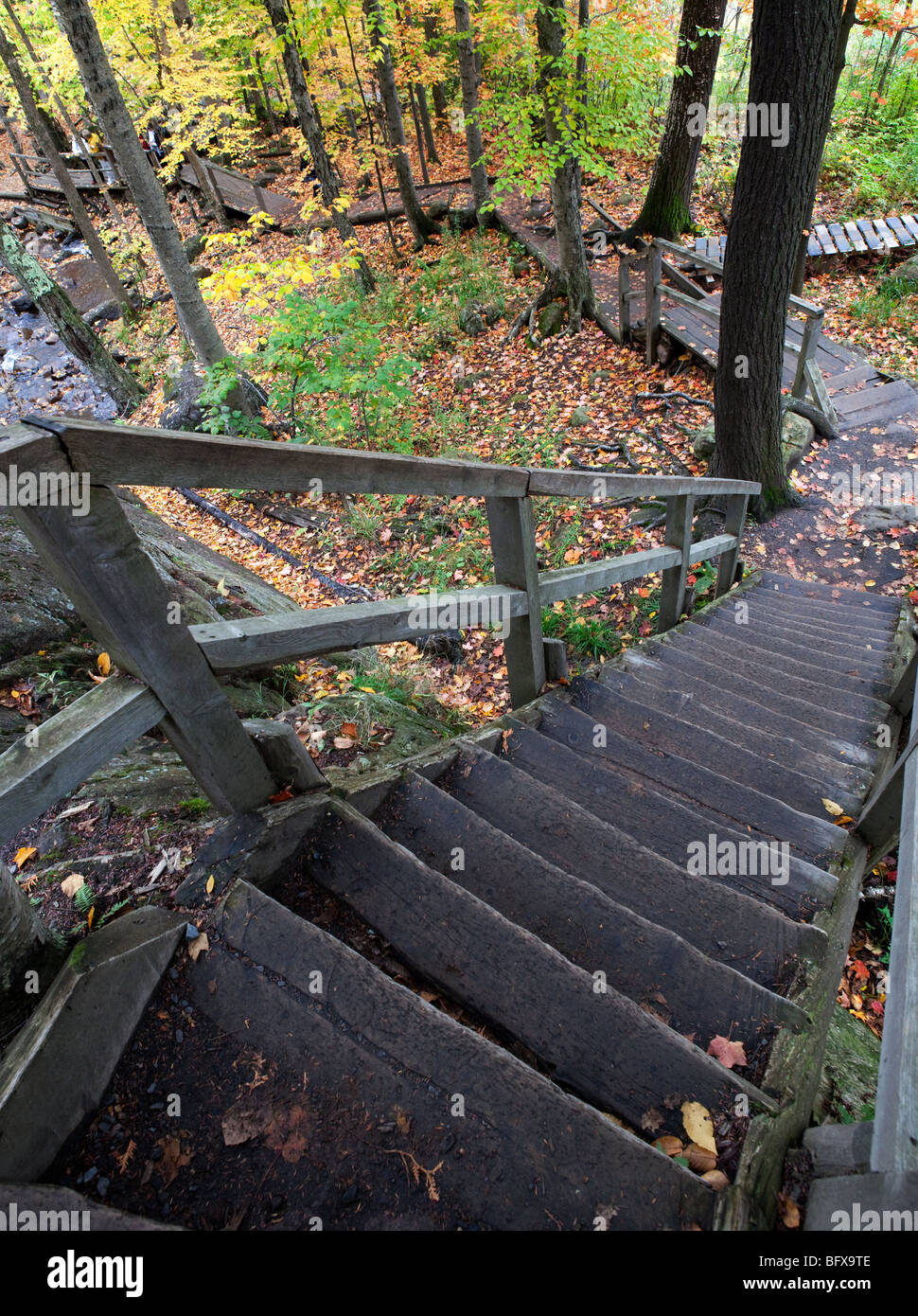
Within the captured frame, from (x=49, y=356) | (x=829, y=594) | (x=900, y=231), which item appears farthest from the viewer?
(x=49, y=356)

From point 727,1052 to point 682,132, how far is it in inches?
568

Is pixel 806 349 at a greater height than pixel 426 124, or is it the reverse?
pixel 426 124

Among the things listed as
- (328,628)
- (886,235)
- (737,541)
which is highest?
(886,235)

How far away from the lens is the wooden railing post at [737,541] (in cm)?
613

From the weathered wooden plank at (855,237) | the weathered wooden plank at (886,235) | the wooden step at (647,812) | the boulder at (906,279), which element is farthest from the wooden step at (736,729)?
the weathered wooden plank at (886,235)

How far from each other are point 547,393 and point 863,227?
6.98m

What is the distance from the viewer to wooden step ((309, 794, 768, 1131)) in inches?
65.8

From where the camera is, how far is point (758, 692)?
4.21 meters

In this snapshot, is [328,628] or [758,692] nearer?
[328,628]

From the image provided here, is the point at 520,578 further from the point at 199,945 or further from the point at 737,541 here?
the point at 737,541

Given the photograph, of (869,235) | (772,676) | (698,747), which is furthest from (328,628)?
(869,235)

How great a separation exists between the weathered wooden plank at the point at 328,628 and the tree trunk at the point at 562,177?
9730 millimetres

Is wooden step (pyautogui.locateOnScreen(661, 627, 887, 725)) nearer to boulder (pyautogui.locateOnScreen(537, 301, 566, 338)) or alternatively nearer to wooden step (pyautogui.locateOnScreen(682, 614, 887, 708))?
wooden step (pyautogui.locateOnScreen(682, 614, 887, 708))

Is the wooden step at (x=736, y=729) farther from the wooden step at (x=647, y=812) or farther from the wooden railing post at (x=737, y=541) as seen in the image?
the wooden railing post at (x=737, y=541)
